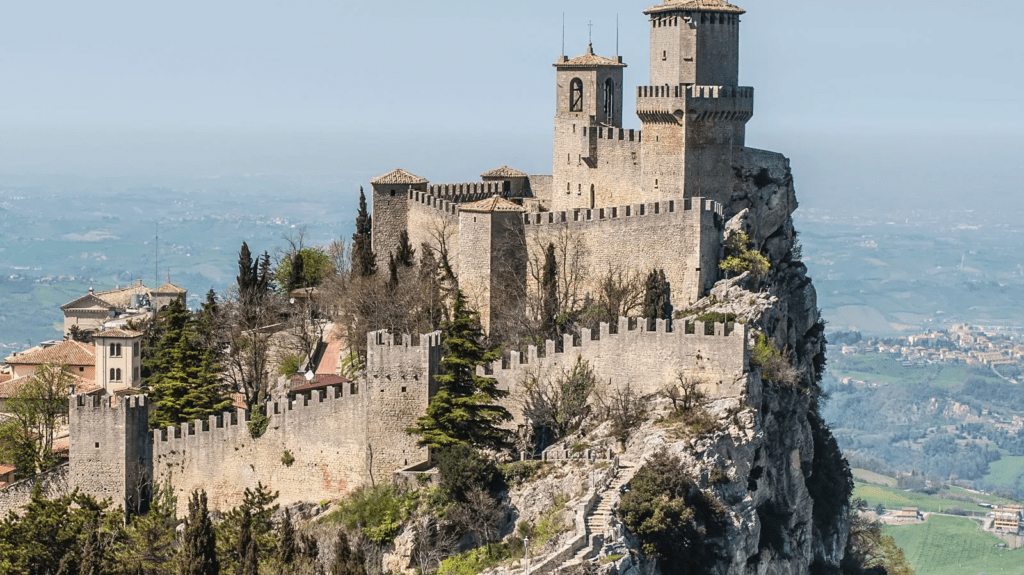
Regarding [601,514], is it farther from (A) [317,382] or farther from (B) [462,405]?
(A) [317,382]

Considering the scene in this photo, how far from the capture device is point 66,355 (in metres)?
75.2

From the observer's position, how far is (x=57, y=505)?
49312 millimetres

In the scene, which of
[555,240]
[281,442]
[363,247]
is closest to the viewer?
[281,442]

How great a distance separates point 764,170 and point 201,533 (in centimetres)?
3202

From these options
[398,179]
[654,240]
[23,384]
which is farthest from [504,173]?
[23,384]

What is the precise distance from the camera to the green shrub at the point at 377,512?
51312 millimetres

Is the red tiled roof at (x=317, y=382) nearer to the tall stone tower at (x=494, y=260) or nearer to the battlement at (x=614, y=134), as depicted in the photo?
the tall stone tower at (x=494, y=260)

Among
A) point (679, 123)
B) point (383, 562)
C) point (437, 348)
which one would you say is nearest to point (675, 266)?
point (679, 123)

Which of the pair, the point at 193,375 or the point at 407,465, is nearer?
the point at 407,465

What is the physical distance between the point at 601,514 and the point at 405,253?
24.3 metres

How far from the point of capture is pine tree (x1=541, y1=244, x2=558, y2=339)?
62844 mm

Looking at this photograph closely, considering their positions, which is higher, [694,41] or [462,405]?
[694,41]

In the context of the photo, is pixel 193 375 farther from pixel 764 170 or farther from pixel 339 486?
pixel 764 170

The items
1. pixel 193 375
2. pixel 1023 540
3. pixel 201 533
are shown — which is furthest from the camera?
pixel 1023 540
